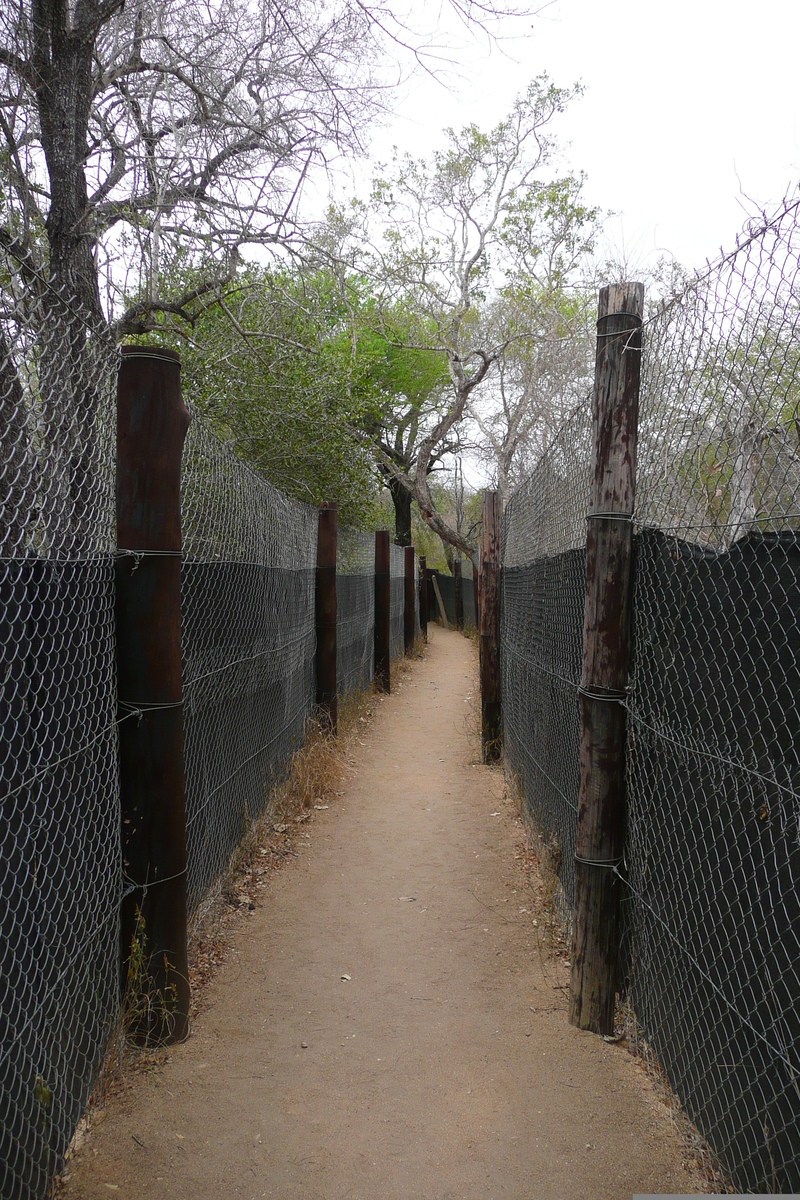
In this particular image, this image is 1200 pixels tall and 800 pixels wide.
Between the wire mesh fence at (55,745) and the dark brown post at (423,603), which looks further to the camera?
the dark brown post at (423,603)

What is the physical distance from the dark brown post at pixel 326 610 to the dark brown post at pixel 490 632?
1.61 meters

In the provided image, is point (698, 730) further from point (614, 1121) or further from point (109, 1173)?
point (109, 1173)

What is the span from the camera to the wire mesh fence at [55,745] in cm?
212

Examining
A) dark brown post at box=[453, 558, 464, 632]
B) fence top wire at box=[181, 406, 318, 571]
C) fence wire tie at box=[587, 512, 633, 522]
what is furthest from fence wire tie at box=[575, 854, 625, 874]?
dark brown post at box=[453, 558, 464, 632]

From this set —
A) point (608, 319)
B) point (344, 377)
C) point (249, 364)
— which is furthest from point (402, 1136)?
point (344, 377)

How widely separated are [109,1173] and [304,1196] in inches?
22.6

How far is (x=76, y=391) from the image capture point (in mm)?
2693

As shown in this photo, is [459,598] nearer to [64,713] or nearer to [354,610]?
[354,610]

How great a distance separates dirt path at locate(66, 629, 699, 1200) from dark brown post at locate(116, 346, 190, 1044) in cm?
42

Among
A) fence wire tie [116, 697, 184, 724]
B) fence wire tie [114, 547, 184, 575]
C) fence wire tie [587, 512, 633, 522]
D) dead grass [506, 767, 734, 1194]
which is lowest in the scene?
dead grass [506, 767, 734, 1194]

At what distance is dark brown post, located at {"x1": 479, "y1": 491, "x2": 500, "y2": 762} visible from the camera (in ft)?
27.8

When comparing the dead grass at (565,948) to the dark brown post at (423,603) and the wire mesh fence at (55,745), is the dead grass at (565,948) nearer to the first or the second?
the wire mesh fence at (55,745)

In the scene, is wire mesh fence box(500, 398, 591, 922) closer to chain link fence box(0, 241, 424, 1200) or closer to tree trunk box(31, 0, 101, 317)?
chain link fence box(0, 241, 424, 1200)

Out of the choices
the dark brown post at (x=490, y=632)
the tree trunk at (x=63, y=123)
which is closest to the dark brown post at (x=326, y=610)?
the dark brown post at (x=490, y=632)
